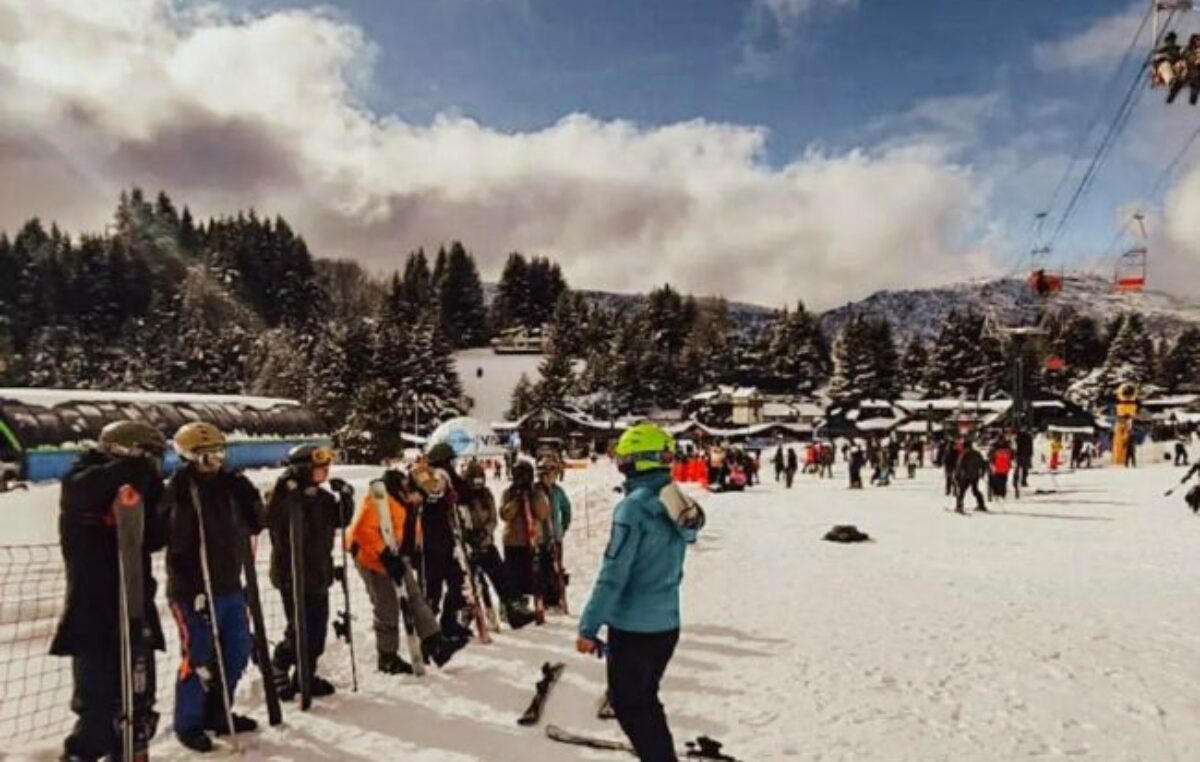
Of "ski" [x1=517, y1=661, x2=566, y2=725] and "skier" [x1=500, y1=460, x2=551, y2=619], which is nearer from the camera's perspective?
"ski" [x1=517, y1=661, x2=566, y2=725]

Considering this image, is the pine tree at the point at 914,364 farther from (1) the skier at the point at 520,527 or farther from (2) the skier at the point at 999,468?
(1) the skier at the point at 520,527

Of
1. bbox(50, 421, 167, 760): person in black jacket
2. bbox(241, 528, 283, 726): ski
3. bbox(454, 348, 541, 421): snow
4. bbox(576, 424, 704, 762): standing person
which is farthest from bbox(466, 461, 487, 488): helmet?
bbox(454, 348, 541, 421): snow

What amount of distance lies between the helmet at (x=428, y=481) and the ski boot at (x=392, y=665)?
1.35 m

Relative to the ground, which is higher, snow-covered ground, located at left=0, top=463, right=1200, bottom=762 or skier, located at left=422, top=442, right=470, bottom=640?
skier, located at left=422, top=442, right=470, bottom=640

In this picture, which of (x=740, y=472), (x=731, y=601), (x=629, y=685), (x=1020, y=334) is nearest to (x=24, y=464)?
(x=740, y=472)

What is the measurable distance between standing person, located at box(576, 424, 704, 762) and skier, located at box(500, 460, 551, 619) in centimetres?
460

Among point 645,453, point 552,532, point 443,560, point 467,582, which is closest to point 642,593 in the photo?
point 645,453

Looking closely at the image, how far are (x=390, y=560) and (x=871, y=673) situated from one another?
13.1ft

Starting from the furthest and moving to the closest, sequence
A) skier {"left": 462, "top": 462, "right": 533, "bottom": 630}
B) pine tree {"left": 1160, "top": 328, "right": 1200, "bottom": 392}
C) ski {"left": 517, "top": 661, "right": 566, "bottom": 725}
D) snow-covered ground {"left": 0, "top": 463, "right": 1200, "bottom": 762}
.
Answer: pine tree {"left": 1160, "top": 328, "right": 1200, "bottom": 392}
skier {"left": 462, "top": 462, "right": 533, "bottom": 630}
ski {"left": 517, "top": 661, "right": 566, "bottom": 725}
snow-covered ground {"left": 0, "top": 463, "right": 1200, "bottom": 762}

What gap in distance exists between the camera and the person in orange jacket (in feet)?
21.9

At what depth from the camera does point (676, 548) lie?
440 centimetres

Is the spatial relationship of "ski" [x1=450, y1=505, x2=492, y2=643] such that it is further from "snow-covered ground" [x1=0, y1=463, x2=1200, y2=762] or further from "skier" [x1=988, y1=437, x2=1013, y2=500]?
"skier" [x1=988, y1=437, x2=1013, y2=500]

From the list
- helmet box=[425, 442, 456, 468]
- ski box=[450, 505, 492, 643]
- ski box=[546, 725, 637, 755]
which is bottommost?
ski box=[546, 725, 637, 755]

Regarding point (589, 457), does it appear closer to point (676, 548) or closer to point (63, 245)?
point (676, 548)
